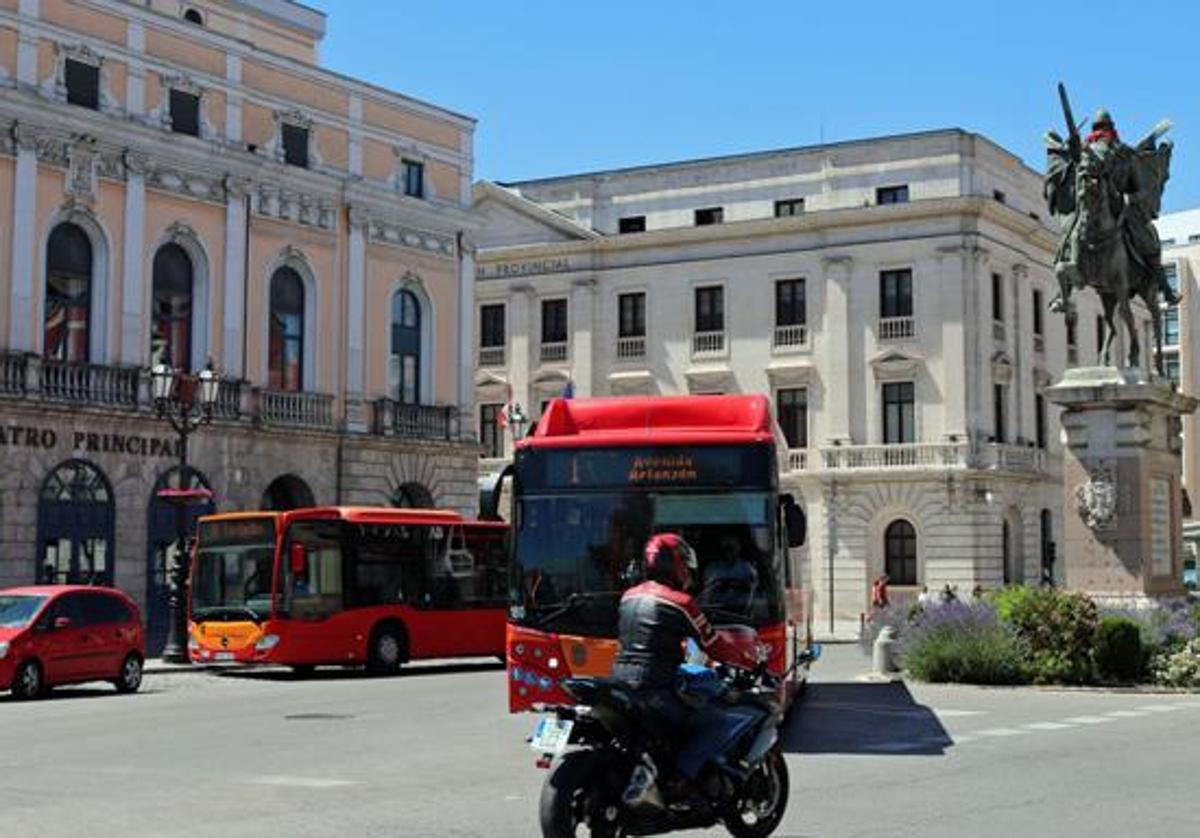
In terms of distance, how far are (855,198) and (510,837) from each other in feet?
162

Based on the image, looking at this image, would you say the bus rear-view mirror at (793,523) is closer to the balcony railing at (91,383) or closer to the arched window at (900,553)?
the balcony railing at (91,383)

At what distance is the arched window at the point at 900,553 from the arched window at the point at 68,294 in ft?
98.2

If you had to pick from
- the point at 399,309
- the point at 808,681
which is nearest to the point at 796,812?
the point at 808,681

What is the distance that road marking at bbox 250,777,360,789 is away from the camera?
1236cm

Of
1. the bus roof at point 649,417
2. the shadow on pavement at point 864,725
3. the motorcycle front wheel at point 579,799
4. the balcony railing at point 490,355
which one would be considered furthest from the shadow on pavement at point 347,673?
the balcony railing at point 490,355

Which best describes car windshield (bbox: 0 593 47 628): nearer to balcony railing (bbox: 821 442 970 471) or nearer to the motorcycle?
the motorcycle

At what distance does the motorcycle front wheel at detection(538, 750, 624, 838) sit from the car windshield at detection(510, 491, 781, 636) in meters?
5.38

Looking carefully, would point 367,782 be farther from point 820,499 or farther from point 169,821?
point 820,499

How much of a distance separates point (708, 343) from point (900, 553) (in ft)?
34.2

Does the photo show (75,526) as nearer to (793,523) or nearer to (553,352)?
(793,523)

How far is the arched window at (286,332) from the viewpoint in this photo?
38.6m

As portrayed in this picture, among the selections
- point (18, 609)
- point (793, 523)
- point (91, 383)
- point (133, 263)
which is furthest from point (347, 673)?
point (793, 523)

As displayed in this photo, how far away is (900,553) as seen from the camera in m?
55.1

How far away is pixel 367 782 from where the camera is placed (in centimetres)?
1264
